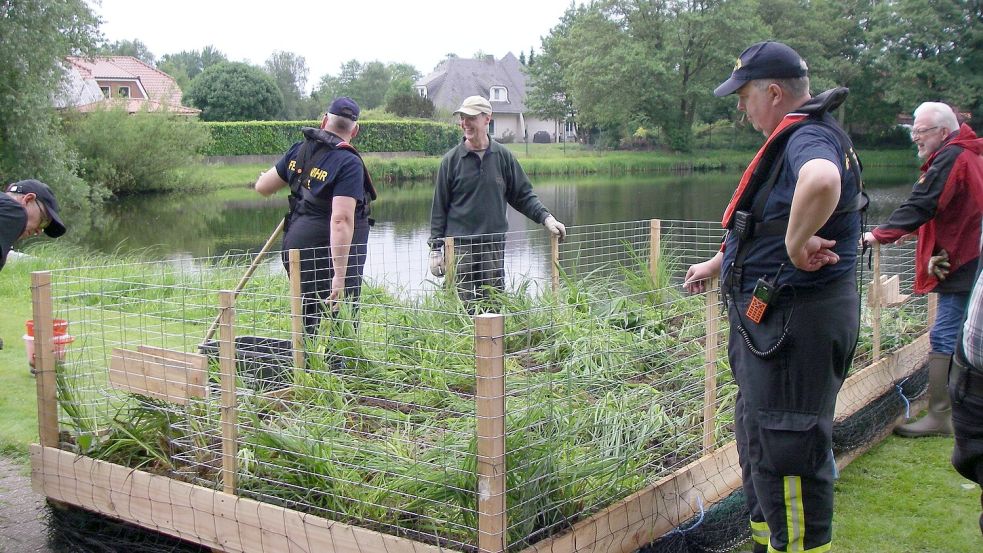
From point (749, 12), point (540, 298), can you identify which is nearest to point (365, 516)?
point (540, 298)

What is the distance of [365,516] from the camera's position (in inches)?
118

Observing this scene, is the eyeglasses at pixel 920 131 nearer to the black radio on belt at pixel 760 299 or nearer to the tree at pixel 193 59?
the black radio on belt at pixel 760 299

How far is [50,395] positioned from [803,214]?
3040mm

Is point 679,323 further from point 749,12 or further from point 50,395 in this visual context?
point 749,12

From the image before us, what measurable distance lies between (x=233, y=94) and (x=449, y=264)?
48.0m

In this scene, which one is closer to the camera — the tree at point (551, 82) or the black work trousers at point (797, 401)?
the black work trousers at point (797, 401)

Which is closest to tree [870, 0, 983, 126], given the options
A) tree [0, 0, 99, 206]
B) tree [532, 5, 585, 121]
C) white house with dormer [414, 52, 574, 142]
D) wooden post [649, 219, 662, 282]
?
tree [532, 5, 585, 121]

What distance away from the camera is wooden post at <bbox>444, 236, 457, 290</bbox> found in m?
5.28

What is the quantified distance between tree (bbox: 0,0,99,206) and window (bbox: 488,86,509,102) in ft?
146

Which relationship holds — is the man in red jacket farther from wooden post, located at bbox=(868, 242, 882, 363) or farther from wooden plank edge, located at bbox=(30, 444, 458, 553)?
wooden plank edge, located at bbox=(30, 444, 458, 553)

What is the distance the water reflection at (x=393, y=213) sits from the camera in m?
16.6

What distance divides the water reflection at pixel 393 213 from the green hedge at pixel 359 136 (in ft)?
22.2

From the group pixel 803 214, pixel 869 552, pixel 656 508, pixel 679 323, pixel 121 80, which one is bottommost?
pixel 869 552

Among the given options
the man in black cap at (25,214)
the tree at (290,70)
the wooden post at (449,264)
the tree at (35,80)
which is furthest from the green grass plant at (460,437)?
the tree at (290,70)
